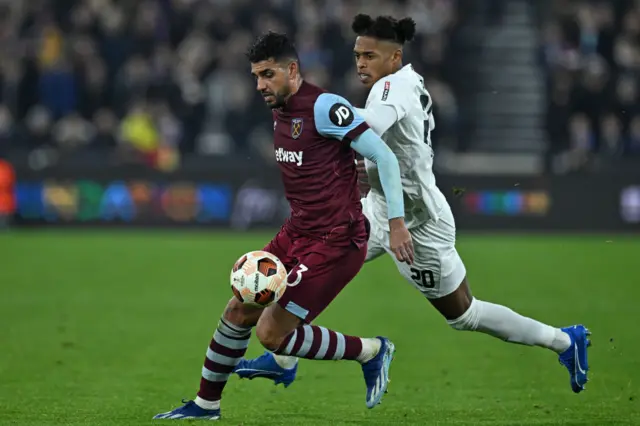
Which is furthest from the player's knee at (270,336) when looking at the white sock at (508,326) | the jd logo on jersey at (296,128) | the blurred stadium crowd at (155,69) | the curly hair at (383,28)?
the blurred stadium crowd at (155,69)

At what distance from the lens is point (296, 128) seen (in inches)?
262

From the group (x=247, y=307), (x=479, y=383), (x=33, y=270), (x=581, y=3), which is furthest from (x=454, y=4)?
(x=247, y=307)

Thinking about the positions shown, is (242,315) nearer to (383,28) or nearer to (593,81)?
(383,28)

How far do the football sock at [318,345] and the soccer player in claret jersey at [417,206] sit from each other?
60 cm

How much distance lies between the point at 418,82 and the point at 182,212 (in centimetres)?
1351

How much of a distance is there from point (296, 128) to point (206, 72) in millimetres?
15355

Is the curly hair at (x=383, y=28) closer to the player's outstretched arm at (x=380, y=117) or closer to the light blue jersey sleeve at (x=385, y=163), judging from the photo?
the player's outstretched arm at (x=380, y=117)

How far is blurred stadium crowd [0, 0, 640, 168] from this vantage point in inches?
830

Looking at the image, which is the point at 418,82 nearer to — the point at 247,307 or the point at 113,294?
the point at 247,307

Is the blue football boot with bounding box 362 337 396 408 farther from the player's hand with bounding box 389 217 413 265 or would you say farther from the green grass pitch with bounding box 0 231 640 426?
the player's hand with bounding box 389 217 413 265

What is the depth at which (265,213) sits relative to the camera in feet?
65.6

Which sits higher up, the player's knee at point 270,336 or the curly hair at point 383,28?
the curly hair at point 383,28

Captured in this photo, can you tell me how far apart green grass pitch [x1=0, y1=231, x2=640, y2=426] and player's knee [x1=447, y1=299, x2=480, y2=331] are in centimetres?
52

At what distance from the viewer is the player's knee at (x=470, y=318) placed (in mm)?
7328
